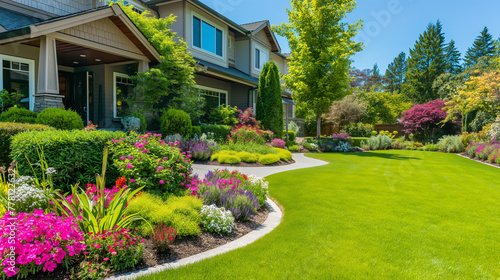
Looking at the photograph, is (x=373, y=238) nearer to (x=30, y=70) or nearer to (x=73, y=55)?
(x=73, y=55)

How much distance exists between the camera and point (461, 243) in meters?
3.50

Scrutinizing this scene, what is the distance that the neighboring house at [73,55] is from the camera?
807 cm

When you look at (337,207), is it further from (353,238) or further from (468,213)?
(468,213)

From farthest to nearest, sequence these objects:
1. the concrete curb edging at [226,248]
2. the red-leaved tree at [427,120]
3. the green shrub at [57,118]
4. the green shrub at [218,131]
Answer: the red-leaved tree at [427,120]
the green shrub at [218,131]
the green shrub at [57,118]
the concrete curb edging at [226,248]

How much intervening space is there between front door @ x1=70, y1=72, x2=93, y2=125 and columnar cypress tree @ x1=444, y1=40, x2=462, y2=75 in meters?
47.9

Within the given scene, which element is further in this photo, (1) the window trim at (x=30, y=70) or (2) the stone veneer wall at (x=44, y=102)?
(1) the window trim at (x=30, y=70)

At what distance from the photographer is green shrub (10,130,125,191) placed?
167 inches

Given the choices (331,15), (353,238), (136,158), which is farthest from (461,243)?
(331,15)

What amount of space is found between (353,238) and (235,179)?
252 centimetres

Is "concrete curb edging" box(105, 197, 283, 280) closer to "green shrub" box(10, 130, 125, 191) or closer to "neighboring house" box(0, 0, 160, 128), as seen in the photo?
"green shrub" box(10, 130, 125, 191)

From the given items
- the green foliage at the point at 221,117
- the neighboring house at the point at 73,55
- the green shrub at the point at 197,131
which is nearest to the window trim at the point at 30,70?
the neighboring house at the point at 73,55

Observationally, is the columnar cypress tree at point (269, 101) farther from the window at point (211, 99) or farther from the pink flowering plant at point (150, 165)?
the pink flowering plant at point (150, 165)

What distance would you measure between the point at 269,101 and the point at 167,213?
1316 centimetres

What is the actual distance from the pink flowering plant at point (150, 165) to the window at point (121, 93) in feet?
24.4
